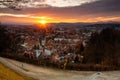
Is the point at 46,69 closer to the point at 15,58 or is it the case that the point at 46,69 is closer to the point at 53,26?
the point at 15,58

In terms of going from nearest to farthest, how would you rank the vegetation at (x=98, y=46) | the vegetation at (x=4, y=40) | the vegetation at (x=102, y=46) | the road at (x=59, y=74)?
the road at (x=59, y=74) < the vegetation at (x=4, y=40) < the vegetation at (x=98, y=46) < the vegetation at (x=102, y=46)

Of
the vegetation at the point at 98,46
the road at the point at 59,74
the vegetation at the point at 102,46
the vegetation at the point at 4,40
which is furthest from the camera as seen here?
the vegetation at the point at 102,46

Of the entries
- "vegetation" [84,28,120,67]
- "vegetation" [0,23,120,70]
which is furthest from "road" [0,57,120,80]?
"vegetation" [84,28,120,67]

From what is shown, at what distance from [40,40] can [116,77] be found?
85.3 feet

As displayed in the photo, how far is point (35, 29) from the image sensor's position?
1683 inches

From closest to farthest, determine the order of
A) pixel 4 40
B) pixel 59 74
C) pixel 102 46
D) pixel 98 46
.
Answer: pixel 59 74 → pixel 4 40 → pixel 102 46 → pixel 98 46

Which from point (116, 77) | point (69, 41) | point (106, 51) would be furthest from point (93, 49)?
point (116, 77)

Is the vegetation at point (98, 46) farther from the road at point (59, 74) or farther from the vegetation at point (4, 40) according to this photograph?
the road at point (59, 74)

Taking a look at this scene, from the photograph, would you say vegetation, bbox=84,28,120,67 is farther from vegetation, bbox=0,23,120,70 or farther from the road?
the road

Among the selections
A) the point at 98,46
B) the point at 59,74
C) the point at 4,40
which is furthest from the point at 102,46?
the point at 59,74

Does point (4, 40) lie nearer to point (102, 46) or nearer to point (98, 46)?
point (98, 46)

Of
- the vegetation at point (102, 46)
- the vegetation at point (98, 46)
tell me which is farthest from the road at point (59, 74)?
the vegetation at point (102, 46)

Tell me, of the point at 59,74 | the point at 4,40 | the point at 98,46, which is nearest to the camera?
the point at 59,74

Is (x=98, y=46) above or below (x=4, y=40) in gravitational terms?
below
